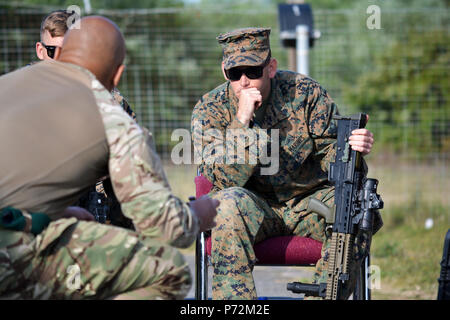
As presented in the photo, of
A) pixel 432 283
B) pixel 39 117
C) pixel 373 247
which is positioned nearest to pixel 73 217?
pixel 39 117

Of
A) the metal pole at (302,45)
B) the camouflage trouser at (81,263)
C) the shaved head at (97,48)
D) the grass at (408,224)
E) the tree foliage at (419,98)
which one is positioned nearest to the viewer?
the camouflage trouser at (81,263)

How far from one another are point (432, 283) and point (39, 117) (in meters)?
3.76

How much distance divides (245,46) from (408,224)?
4.10m

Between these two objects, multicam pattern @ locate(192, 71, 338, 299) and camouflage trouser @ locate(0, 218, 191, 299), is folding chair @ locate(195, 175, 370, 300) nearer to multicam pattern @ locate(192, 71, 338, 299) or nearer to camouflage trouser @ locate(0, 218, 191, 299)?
multicam pattern @ locate(192, 71, 338, 299)

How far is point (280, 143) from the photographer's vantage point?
156 inches

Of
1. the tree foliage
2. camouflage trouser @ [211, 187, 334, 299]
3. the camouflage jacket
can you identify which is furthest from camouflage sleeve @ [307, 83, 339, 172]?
the tree foliage

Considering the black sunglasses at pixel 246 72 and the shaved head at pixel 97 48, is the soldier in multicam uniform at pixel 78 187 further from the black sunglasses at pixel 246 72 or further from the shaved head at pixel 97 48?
the black sunglasses at pixel 246 72

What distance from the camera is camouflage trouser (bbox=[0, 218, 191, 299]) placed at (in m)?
2.41

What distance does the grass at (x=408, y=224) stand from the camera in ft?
17.3

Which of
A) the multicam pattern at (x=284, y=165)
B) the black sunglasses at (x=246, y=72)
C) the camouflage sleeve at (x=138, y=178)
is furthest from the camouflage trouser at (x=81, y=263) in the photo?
the black sunglasses at (x=246, y=72)

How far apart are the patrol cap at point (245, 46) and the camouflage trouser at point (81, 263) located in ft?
4.98

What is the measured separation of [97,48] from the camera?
2588 mm

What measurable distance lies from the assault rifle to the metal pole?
138 inches

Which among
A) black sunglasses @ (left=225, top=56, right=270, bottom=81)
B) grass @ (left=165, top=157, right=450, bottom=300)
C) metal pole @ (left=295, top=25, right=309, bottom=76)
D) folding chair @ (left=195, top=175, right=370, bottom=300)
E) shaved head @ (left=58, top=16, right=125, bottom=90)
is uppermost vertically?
metal pole @ (left=295, top=25, right=309, bottom=76)
